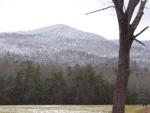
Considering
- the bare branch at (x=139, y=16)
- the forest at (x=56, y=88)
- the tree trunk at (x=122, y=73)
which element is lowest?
the forest at (x=56, y=88)

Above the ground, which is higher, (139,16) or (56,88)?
(139,16)

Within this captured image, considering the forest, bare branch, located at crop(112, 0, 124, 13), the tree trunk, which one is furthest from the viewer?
the forest

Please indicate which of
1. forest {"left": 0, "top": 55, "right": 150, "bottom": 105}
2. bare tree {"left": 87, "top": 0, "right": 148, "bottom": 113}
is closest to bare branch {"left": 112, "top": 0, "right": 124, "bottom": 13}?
bare tree {"left": 87, "top": 0, "right": 148, "bottom": 113}

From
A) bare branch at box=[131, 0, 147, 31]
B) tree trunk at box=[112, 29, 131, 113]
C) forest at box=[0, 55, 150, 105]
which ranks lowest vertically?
forest at box=[0, 55, 150, 105]

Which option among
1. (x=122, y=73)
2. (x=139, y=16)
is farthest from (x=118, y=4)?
(x=122, y=73)

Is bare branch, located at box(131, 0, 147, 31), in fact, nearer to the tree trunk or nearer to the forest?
the tree trunk

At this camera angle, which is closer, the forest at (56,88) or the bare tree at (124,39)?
the bare tree at (124,39)

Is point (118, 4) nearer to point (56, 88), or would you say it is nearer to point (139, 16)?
point (139, 16)

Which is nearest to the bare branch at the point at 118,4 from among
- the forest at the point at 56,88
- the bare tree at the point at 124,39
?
the bare tree at the point at 124,39

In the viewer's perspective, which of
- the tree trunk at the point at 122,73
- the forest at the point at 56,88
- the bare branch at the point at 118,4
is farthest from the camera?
the forest at the point at 56,88

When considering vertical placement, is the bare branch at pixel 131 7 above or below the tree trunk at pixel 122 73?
above

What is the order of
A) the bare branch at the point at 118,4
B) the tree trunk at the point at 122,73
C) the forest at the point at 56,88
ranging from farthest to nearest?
the forest at the point at 56,88, the tree trunk at the point at 122,73, the bare branch at the point at 118,4

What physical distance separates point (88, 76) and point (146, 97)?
51.2 feet

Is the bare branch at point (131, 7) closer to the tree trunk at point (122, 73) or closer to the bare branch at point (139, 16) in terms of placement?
the bare branch at point (139, 16)
